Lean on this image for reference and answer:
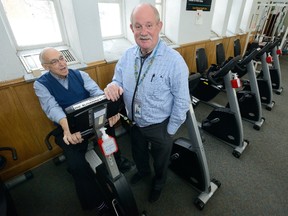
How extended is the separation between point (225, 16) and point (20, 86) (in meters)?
4.35

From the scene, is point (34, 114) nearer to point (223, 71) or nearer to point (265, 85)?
point (223, 71)

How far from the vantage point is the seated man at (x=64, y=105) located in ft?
4.71

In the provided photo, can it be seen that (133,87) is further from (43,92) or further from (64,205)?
(64,205)

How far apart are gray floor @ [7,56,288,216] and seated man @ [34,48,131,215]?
228 millimetres

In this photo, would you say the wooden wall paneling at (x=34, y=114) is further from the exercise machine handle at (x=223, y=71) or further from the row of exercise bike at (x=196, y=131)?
the exercise machine handle at (x=223, y=71)

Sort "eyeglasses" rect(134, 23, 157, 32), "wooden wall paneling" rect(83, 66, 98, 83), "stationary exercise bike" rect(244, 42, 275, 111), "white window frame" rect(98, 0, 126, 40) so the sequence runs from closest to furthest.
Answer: "eyeglasses" rect(134, 23, 157, 32)
"wooden wall paneling" rect(83, 66, 98, 83)
"white window frame" rect(98, 0, 126, 40)
"stationary exercise bike" rect(244, 42, 275, 111)

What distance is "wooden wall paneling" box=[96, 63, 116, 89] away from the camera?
6.96ft

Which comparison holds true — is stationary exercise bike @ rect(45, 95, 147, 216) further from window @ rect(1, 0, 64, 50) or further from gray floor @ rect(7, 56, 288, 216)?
window @ rect(1, 0, 64, 50)

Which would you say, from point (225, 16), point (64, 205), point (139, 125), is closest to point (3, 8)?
point (139, 125)

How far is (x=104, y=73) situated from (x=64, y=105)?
0.77 metres

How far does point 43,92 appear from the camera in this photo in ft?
4.87

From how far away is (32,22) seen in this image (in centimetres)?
194

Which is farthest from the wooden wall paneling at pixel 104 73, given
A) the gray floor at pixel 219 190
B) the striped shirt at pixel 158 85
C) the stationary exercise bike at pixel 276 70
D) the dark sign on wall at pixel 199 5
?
the stationary exercise bike at pixel 276 70

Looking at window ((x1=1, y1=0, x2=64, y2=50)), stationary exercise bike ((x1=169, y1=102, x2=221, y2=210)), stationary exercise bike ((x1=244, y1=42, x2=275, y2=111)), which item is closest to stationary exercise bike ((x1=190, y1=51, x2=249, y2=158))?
stationary exercise bike ((x1=169, y1=102, x2=221, y2=210))
